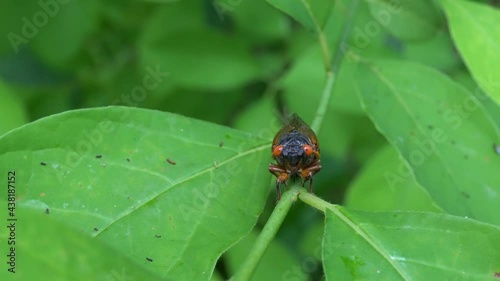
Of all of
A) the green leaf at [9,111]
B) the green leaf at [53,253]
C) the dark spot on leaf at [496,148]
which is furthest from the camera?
the green leaf at [9,111]

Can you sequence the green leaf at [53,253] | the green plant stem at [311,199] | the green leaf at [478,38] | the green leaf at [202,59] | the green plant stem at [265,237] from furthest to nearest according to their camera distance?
the green leaf at [202,59]
the green leaf at [478,38]
the green plant stem at [311,199]
the green plant stem at [265,237]
the green leaf at [53,253]

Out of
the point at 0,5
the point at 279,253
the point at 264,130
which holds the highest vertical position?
the point at 0,5

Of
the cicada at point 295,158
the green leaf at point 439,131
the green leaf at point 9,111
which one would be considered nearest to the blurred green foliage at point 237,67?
the green leaf at point 9,111

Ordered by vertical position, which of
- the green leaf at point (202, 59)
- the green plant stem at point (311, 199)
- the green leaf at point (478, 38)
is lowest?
the green leaf at point (202, 59)

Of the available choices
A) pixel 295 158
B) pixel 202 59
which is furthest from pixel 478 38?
pixel 202 59

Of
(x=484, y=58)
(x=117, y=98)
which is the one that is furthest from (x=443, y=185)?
(x=117, y=98)

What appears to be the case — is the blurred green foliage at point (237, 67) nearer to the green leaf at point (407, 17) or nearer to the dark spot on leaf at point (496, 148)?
the green leaf at point (407, 17)

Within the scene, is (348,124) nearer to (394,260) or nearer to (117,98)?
(117,98)

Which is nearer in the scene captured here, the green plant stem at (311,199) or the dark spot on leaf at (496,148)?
the green plant stem at (311,199)
